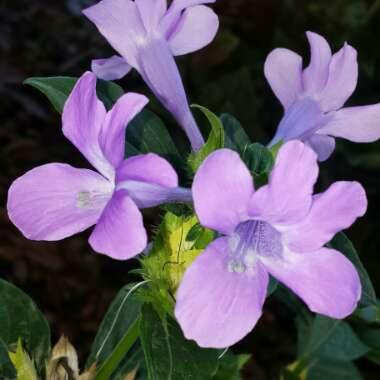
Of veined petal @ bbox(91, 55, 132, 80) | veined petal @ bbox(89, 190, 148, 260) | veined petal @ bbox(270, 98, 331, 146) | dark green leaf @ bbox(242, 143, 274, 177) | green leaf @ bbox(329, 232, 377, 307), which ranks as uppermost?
veined petal @ bbox(89, 190, 148, 260)

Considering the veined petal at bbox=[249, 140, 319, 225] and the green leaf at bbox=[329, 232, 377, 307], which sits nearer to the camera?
the veined petal at bbox=[249, 140, 319, 225]

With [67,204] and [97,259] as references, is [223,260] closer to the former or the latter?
[67,204]

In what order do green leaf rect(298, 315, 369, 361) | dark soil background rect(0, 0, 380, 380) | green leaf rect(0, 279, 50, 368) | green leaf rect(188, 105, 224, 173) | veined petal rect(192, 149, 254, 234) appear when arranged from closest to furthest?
veined petal rect(192, 149, 254, 234)
green leaf rect(188, 105, 224, 173)
green leaf rect(0, 279, 50, 368)
green leaf rect(298, 315, 369, 361)
dark soil background rect(0, 0, 380, 380)

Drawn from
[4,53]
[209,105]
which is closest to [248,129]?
[209,105]

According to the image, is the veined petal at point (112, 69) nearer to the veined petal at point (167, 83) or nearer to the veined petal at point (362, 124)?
the veined petal at point (167, 83)

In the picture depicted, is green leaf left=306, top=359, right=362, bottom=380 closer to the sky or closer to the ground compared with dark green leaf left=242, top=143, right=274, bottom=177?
closer to the ground

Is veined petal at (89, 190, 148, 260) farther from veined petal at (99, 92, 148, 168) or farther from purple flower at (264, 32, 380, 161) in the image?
Answer: purple flower at (264, 32, 380, 161)

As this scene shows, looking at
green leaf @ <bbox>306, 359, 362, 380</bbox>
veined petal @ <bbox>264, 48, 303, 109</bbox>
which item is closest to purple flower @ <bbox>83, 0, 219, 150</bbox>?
veined petal @ <bbox>264, 48, 303, 109</bbox>

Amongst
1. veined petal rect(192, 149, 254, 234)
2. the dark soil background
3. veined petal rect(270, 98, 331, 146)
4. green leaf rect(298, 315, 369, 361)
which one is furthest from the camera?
the dark soil background
